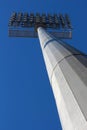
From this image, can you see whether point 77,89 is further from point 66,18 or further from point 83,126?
point 66,18

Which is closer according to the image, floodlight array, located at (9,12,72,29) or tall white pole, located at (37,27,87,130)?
tall white pole, located at (37,27,87,130)

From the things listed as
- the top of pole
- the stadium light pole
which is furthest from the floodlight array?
the stadium light pole

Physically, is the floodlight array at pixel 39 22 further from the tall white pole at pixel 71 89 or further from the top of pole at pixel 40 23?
the tall white pole at pixel 71 89

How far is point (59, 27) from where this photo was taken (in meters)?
35.3

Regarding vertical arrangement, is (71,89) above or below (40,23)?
below

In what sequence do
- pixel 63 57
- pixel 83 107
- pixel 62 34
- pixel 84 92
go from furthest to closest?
pixel 62 34 → pixel 63 57 → pixel 84 92 → pixel 83 107

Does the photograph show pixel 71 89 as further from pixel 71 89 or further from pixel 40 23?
pixel 40 23

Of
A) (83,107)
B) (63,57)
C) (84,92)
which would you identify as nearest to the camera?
(83,107)

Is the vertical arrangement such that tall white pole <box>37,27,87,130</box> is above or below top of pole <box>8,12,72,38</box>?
below

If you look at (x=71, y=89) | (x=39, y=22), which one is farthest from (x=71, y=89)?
(x=39, y=22)

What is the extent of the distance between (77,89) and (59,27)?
3067 cm

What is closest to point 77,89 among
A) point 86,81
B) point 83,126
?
point 86,81

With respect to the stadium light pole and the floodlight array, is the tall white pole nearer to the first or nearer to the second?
the stadium light pole

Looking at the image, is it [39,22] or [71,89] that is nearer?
[71,89]
